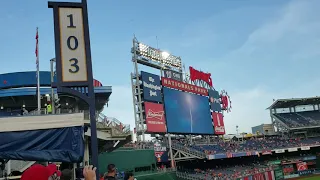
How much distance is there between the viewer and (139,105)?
32312 millimetres

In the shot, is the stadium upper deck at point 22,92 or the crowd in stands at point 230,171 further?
the crowd in stands at point 230,171

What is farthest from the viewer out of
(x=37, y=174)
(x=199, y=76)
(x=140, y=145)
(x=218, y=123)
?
(x=199, y=76)

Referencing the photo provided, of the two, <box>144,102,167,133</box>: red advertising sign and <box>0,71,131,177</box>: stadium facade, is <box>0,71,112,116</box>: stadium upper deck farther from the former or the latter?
<box>144,102,167,133</box>: red advertising sign

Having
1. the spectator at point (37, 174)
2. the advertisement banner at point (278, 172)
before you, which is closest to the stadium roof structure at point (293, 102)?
the advertisement banner at point (278, 172)

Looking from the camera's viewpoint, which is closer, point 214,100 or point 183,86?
point 183,86

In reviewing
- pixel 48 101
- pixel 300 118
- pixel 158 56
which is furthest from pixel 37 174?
pixel 300 118

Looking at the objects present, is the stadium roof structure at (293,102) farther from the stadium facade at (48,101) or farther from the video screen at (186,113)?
the stadium facade at (48,101)

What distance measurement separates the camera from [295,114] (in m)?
Result: 57.2

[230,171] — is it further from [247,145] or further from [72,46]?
[72,46]

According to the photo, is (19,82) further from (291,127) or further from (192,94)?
(291,127)

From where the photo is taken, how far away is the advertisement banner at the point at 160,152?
32125 millimetres

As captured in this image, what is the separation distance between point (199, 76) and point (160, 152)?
46.0 ft

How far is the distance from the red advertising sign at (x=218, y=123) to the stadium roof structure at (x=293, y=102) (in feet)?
50.0

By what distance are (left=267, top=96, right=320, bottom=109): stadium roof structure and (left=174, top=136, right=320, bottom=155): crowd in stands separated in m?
5.63
